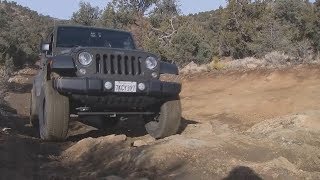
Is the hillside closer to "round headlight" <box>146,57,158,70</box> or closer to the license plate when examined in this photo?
"round headlight" <box>146,57,158,70</box>

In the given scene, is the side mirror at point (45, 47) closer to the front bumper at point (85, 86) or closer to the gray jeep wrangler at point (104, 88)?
the gray jeep wrangler at point (104, 88)

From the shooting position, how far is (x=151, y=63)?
7062 mm

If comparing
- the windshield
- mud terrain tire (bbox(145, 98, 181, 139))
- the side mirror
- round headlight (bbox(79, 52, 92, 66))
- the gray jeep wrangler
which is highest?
the windshield

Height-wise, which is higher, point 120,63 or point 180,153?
point 120,63

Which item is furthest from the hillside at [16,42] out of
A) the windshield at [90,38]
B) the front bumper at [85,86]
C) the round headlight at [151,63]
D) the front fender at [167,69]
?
the front bumper at [85,86]

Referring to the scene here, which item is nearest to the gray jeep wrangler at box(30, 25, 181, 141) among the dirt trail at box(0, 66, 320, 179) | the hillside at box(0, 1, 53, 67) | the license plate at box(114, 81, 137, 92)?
the license plate at box(114, 81, 137, 92)

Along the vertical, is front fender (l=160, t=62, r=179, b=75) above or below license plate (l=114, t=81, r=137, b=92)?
above

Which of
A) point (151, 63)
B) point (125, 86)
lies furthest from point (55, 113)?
point (151, 63)

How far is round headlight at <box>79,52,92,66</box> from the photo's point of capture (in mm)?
6648

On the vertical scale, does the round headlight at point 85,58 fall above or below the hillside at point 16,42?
below

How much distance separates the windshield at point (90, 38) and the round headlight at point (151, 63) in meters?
1.22

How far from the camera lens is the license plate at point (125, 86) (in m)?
6.64

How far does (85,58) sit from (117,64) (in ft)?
1.45

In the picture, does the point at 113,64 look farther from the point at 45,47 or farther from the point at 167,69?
the point at 45,47
